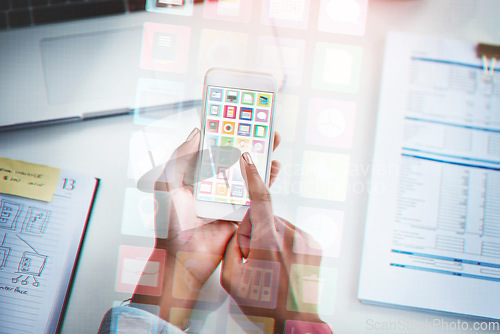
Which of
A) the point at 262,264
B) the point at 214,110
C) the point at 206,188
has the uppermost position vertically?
the point at 214,110

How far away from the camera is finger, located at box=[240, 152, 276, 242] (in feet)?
1.52

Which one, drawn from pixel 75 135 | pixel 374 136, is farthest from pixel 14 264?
pixel 374 136

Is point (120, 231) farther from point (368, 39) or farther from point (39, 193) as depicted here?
point (368, 39)

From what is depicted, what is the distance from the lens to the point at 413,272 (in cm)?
50

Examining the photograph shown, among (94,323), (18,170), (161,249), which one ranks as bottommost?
(94,323)

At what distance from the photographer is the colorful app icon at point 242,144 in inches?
19.1

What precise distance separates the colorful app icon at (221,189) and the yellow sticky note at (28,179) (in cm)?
27

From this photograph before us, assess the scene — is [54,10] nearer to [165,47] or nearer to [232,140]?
[165,47]

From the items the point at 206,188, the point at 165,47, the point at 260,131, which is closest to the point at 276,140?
the point at 260,131

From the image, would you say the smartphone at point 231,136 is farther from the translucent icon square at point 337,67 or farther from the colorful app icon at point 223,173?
the translucent icon square at point 337,67

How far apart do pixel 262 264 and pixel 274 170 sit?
0.15 metres

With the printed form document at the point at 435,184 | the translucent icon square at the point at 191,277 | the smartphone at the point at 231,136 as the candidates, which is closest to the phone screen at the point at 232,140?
the smartphone at the point at 231,136

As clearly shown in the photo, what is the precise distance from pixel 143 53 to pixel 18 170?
0.28m

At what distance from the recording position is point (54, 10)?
1.64 feet
